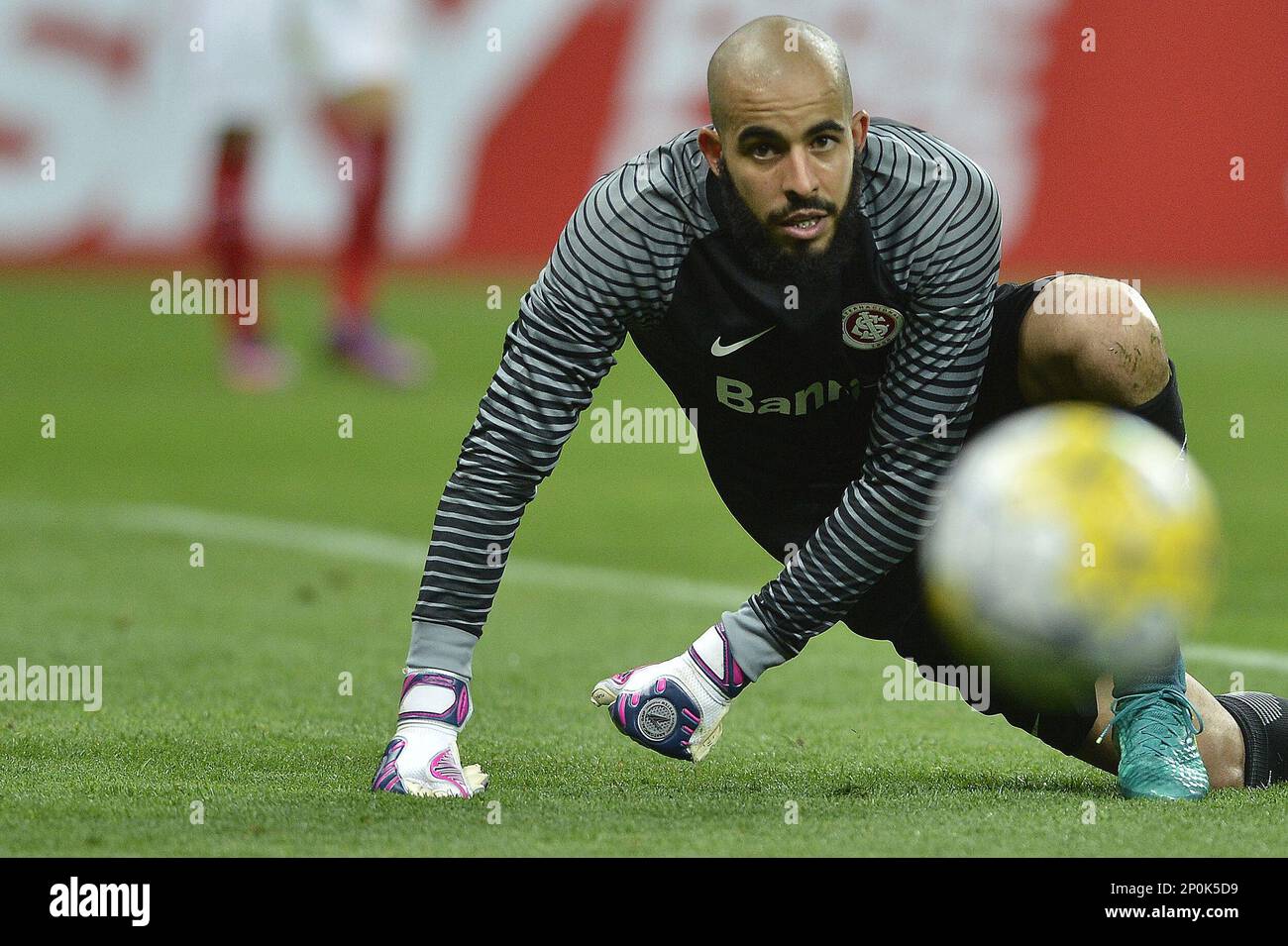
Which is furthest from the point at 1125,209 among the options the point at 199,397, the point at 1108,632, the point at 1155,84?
the point at 1108,632

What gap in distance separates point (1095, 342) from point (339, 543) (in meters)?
4.68

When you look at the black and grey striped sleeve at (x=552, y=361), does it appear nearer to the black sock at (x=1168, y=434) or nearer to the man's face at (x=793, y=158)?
the man's face at (x=793, y=158)

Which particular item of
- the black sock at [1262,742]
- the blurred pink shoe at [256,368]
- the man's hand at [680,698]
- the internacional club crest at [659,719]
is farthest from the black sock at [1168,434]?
the blurred pink shoe at [256,368]

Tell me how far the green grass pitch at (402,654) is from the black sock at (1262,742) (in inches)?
6.1

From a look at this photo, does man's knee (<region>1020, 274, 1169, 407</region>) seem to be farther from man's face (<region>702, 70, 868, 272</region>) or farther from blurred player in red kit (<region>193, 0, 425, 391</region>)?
blurred player in red kit (<region>193, 0, 425, 391</region>)

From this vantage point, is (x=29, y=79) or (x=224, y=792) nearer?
(x=224, y=792)

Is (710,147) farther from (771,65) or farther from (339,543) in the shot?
(339,543)

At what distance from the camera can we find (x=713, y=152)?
13.2 feet

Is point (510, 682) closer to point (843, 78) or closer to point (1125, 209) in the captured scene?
point (843, 78)

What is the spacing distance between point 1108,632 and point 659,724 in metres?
0.87

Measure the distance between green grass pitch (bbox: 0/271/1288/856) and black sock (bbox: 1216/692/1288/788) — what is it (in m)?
0.15

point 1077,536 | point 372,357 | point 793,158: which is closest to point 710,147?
point 793,158

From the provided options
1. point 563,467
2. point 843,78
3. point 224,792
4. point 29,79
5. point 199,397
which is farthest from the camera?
point 29,79

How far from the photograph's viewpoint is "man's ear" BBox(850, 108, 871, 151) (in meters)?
3.94
